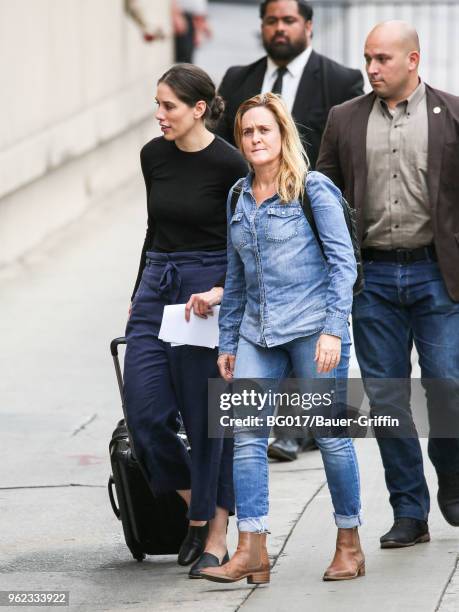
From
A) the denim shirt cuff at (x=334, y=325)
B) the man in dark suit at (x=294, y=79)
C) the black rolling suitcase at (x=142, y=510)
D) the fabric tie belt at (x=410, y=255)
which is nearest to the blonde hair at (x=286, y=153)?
the denim shirt cuff at (x=334, y=325)

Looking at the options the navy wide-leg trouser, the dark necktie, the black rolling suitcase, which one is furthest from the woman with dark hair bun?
the dark necktie

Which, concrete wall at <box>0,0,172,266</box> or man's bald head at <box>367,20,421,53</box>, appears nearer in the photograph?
man's bald head at <box>367,20,421,53</box>

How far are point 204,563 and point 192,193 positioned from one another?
1.36 meters

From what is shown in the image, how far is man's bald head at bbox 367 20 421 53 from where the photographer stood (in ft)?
19.9

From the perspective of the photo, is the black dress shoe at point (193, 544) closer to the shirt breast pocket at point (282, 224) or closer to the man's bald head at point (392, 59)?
the shirt breast pocket at point (282, 224)

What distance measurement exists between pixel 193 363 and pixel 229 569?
81cm

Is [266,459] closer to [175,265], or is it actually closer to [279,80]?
[175,265]

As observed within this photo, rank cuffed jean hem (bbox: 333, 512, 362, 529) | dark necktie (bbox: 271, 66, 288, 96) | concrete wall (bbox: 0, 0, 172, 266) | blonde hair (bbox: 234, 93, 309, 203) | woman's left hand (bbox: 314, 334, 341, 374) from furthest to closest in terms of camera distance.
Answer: concrete wall (bbox: 0, 0, 172, 266) < dark necktie (bbox: 271, 66, 288, 96) < cuffed jean hem (bbox: 333, 512, 362, 529) < blonde hair (bbox: 234, 93, 309, 203) < woman's left hand (bbox: 314, 334, 341, 374)

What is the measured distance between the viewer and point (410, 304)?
621 cm

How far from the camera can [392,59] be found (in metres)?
6.09

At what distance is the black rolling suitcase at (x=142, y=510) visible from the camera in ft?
20.3

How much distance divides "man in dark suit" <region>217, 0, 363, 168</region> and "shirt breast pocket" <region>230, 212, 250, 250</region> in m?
2.21

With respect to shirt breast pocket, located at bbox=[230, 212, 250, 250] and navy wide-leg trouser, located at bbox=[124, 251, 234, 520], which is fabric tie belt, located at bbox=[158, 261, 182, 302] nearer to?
navy wide-leg trouser, located at bbox=[124, 251, 234, 520]

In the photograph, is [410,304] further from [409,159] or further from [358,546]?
[358,546]
